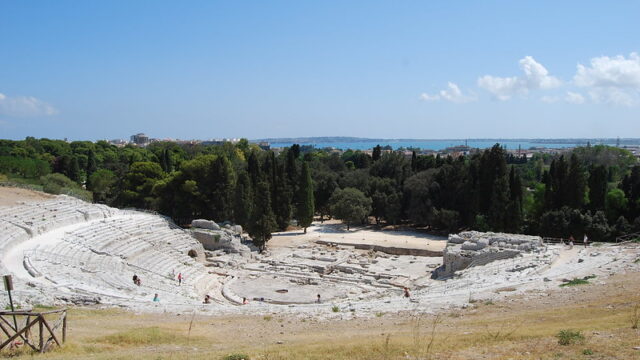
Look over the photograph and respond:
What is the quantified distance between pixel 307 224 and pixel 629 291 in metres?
32.8

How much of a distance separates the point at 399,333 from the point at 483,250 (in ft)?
63.1

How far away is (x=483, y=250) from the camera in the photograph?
30250mm

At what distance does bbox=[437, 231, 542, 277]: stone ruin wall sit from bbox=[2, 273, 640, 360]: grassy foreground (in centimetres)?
1121

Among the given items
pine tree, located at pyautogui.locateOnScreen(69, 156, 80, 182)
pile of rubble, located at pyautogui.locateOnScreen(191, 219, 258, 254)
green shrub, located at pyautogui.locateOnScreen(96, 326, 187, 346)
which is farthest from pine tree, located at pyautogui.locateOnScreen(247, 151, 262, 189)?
pine tree, located at pyautogui.locateOnScreen(69, 156, 80, 182)

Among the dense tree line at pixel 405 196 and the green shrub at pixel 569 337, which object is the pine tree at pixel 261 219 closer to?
the dense tree line at pixel 405 196

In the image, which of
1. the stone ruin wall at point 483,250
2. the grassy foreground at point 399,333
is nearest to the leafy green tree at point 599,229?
the stone ruin wall at point 483,250

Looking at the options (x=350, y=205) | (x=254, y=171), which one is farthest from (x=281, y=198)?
(x=350, y=205)

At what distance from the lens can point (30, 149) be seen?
280 ft

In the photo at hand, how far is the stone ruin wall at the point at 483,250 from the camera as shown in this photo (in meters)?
29.3

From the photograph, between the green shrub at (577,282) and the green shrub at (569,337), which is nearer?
the green shrub at (569,337)

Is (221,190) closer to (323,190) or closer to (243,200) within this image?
(243,200)

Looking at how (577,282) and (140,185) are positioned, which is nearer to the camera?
(577,282)

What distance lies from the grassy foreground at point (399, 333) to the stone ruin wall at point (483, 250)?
36.8 ft

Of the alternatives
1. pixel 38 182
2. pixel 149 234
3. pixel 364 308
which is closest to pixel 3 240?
pixel 149 234
